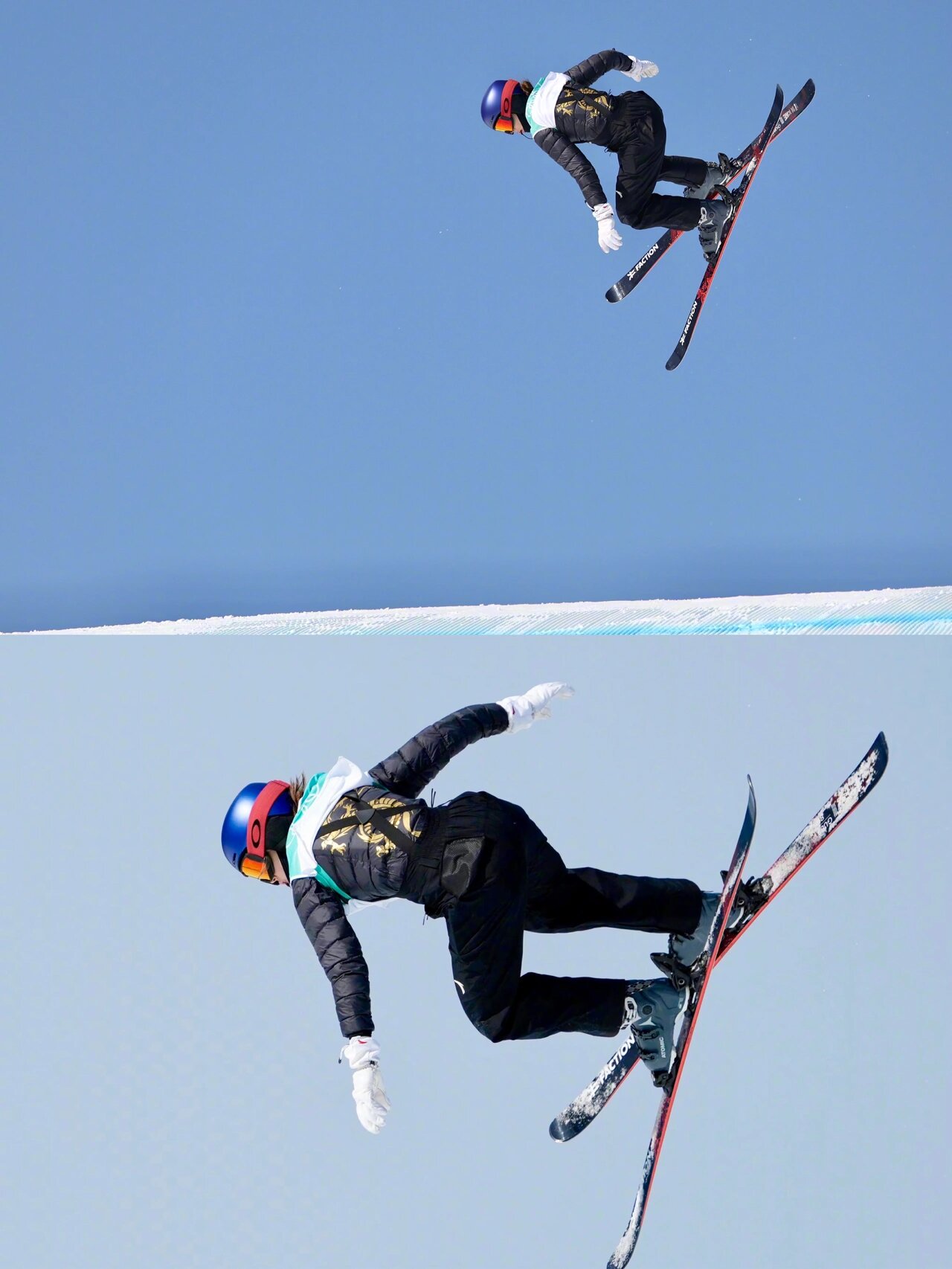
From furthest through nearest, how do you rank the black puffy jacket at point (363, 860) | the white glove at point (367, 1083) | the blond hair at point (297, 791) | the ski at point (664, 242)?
the ski at point (664, 242), the blond hair at point (297, 791), the black puffy jacket at point (363, 860), the white glove at point (367, 1083)

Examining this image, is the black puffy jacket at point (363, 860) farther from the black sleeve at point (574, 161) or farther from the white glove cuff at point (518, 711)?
the black sleeve at point (574, 161)

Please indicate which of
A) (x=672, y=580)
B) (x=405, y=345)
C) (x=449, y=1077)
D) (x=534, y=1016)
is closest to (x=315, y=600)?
(x=405, y=345)

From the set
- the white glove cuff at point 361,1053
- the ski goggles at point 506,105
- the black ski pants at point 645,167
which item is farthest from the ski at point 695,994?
the ski goggles at point 506,105

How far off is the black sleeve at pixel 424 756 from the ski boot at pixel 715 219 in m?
1.78

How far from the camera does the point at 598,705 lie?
2.85 meters

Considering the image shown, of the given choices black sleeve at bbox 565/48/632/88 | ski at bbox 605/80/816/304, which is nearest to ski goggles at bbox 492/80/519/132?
black sleeve at bbox 565/48/632/88

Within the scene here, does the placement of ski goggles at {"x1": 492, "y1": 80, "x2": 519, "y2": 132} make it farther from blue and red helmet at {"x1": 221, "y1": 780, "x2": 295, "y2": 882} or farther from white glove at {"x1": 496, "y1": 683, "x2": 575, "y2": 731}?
blue and red helmet at {"x1": 221, "y1": 780, "x2": 295, "y2": 882}

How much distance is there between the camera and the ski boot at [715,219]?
335 centimetres

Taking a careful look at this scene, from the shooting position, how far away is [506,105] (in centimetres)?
328

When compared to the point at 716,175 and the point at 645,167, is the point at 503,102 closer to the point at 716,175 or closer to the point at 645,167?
the point at 645,167

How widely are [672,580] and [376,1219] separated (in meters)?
2.54

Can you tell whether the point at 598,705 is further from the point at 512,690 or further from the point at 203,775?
the point at 203,775

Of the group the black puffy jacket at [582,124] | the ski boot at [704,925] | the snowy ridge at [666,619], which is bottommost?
the ski boot at [704,925]

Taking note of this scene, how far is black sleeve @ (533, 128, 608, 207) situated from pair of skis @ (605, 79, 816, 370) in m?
0.30
